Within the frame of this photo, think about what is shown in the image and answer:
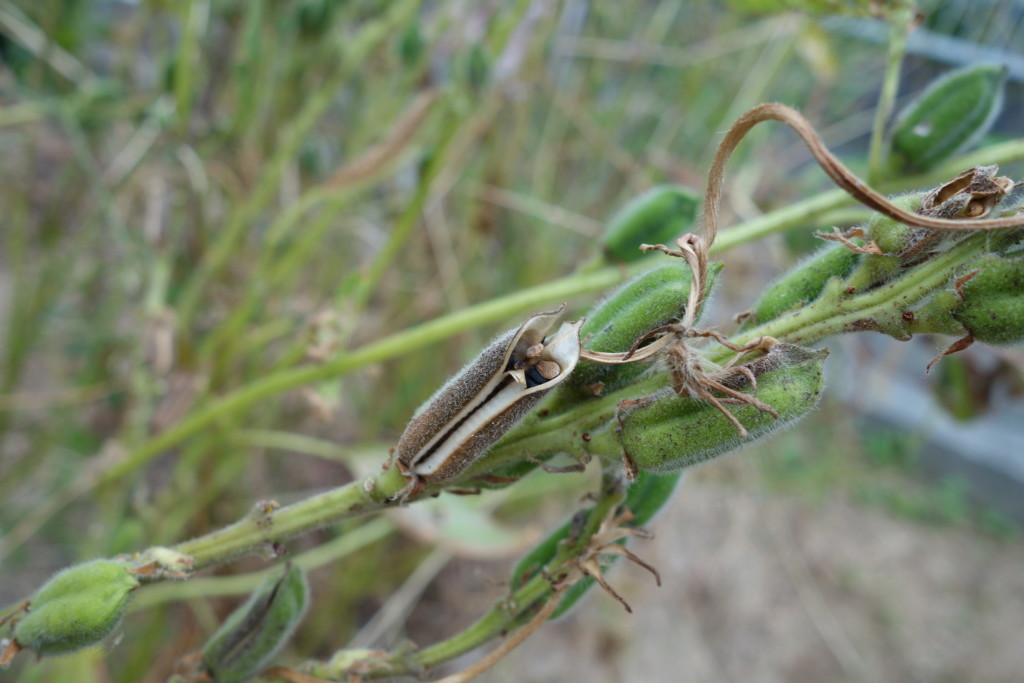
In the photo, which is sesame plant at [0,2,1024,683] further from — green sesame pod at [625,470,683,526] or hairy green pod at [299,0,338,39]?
hairy green pod at [299,0,338,39]

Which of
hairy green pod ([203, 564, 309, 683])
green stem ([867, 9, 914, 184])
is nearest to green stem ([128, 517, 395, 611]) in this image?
hairy green pod ([203, 564, 309, 683])

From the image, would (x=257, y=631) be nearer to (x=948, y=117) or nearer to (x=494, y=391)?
(x=494, y=391)

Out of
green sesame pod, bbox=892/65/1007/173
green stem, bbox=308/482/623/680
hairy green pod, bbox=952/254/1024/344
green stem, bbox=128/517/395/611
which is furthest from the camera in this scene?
green stem, bbox=128/517/395/611

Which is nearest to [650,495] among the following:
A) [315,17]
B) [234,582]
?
[234,582]

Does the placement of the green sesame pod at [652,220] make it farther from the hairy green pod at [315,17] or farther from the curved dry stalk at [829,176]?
the hairy green pod at [315,17]

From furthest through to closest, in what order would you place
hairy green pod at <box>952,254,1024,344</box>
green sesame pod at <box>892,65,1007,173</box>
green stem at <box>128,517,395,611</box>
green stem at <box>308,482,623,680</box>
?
green stem at <box>128,517,395,611</box> < green sesame pod at <box>892,65,1007,173</box> < green stem at <box>308,482,623,680</box> < hairy green pod at <box>952,254,1024,344</box>

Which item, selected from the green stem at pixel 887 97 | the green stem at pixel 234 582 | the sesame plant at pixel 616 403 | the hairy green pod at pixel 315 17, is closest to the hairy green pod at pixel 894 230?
the sesame plant at pixel 616 403

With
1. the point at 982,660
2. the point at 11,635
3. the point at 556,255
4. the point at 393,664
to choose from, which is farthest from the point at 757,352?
the point at 982,660
